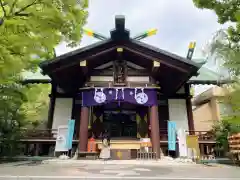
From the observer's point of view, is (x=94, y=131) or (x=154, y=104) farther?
(x=94, y=131)

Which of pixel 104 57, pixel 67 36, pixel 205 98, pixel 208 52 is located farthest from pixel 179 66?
pixel 205 98

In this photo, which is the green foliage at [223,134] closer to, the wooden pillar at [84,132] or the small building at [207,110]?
the small building at [207,110]

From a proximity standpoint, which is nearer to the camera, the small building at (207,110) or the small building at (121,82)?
the small building at (121,82)

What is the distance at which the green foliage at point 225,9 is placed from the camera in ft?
23.1

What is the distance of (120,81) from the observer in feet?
35.9

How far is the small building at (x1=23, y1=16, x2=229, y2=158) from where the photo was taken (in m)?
10.2

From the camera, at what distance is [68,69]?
424 inches

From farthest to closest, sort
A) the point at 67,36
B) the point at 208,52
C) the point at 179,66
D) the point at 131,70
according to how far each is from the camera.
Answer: the point at 131,70 → the point at 179,66 → the point at 208,52 → the point at 67,36

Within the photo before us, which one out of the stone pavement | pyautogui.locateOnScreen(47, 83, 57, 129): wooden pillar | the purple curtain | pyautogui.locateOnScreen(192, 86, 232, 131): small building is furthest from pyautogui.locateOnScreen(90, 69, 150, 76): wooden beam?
pyautogui.locateOnScreen(192, 86, 232, 131): small building

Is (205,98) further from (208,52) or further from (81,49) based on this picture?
(81,49)

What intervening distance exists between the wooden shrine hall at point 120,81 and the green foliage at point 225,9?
97.2 inches

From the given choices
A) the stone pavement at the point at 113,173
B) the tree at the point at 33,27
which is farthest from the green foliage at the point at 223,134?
the tree at the point at 33,27

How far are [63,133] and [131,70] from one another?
4.80 metres

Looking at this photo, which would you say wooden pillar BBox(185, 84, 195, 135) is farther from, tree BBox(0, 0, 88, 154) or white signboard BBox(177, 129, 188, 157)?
tree BBox(0, 0, 88, 154)
